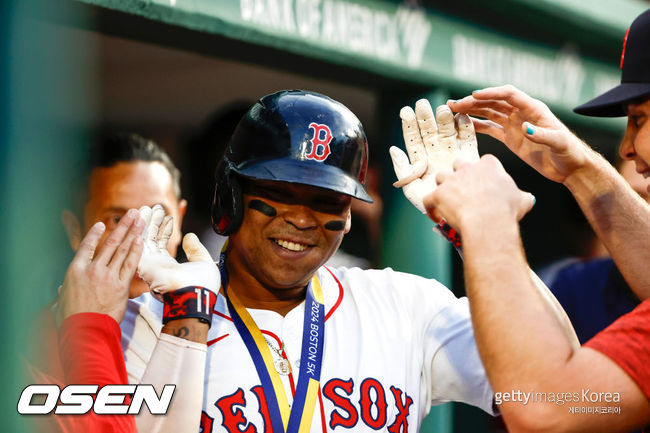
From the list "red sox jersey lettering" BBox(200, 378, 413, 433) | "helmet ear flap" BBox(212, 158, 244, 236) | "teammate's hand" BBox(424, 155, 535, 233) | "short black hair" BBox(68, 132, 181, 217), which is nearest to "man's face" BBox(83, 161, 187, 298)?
"short black hair" BBox(68, 132, 181, 217)

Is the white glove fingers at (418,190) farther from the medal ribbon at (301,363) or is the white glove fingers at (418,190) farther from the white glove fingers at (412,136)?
the medal ribbon at (301,363)

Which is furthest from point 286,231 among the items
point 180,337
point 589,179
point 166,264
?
point 589,179

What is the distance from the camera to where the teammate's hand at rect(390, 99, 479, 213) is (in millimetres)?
2480

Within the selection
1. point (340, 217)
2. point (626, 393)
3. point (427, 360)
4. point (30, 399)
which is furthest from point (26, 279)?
point (626, 393)

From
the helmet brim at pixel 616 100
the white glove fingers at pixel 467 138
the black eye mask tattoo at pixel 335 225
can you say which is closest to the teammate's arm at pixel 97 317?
the black eye mask tattoo at pixel 335 225

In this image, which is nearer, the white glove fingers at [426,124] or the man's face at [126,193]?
the white glove fingers at [426,124]

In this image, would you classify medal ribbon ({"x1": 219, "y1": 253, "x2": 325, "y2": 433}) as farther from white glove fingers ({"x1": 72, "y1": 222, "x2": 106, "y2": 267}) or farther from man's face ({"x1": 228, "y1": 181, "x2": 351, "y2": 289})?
white glove fingers ({"x1": 72, "y1": 222, "x2": 106, "y2": 267})

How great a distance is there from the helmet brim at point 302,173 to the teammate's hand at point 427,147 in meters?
0.17

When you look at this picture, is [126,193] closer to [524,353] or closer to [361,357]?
[361,357]

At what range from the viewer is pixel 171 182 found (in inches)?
136

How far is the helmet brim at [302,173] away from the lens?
2326 millimetres

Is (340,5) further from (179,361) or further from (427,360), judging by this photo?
(179,361)

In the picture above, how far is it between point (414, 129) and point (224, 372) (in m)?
0.98

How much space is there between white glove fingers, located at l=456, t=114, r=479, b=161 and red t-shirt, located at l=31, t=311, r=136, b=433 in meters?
1.21
